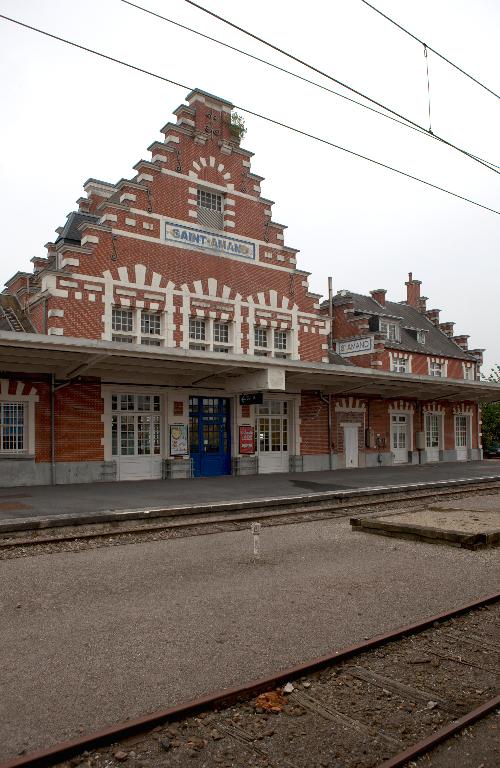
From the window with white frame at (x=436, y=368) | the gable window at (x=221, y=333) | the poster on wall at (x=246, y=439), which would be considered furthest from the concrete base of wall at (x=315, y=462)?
the window with white frame at (x=436, y=368)

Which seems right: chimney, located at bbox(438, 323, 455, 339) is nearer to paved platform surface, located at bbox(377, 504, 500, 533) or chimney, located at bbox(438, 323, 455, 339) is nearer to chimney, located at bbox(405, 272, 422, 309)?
chimney, located at bbox(405, 272, 422, 309)

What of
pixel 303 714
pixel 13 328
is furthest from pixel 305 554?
pixel 13 328

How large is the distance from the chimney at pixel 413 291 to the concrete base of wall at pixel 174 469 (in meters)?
24.9

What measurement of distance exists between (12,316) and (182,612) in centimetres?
1611

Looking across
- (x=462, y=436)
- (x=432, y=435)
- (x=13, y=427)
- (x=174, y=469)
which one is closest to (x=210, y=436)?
(x=174, y=469)

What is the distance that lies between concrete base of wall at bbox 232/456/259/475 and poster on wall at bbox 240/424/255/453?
30cm

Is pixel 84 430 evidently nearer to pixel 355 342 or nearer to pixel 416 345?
pixel 355 342

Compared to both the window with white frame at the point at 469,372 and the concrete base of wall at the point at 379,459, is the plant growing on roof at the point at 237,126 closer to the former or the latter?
the concrete base of wall at the point at 379,459

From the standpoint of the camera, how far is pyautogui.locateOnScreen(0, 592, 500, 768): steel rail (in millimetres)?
3549

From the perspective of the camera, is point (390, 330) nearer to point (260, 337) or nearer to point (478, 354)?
point (478, 354)

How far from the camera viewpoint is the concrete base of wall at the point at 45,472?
1700cm

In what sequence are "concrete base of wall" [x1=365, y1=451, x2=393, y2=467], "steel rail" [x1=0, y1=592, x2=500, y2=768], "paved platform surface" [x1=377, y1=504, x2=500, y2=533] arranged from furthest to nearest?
1. "concrete base of wall" [x1=365, y1=451, x2=393, y2=467]
2. "paved platform surface" [x1=377, y1=504, x2=500, y2=533]
3. "steel rail" [x1=0, y1=592, x2=500, y2=768]

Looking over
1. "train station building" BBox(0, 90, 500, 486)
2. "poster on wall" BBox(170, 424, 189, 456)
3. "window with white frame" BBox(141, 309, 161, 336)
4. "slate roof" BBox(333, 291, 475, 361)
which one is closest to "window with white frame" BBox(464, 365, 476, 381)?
"slate roof" BBox(333, 291, 475, 361)

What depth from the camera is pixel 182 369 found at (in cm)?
1916
